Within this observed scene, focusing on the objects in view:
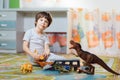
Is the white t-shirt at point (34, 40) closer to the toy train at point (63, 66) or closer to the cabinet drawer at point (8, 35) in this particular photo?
the toy train at point (63, 66)

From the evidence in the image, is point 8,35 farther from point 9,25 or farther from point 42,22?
point 42,22

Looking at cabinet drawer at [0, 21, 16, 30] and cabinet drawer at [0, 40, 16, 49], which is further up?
cabinet drawer at [0, 21, 16, 30]

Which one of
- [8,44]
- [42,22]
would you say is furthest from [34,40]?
[8,44]

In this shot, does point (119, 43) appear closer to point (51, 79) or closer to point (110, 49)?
point (110, 49)

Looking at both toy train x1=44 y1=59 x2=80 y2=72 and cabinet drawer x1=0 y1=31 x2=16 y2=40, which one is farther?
cabinet drawer x1=0 y1=31 x2=16 y2=40

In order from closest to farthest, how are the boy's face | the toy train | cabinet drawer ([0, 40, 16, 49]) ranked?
the toy train, the boy's face, cabinet drawer ([0, 40, 16, 49])

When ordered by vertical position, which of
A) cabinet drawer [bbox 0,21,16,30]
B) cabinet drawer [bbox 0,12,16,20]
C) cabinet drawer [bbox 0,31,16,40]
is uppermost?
cabinet drawer [bbox 0,12,16,20]

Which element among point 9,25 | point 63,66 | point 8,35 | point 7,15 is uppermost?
point 7,15

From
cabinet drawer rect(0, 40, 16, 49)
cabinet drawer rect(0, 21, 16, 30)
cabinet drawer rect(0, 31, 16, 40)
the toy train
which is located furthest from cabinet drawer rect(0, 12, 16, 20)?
the toy train

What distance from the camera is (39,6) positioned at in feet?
10.8

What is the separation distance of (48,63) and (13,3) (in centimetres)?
181

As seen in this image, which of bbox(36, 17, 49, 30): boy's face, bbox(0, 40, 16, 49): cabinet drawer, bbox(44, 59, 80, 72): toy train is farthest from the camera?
bbox(0, 40, 16, 49): cabinet drawer

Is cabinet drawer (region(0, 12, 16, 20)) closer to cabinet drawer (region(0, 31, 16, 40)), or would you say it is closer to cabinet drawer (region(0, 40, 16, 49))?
cabinet drawer (region(0, 31, 16, 40))

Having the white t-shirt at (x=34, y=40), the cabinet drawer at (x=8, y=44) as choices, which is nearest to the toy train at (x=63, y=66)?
the white t-shirt at (x=34, y=40)
